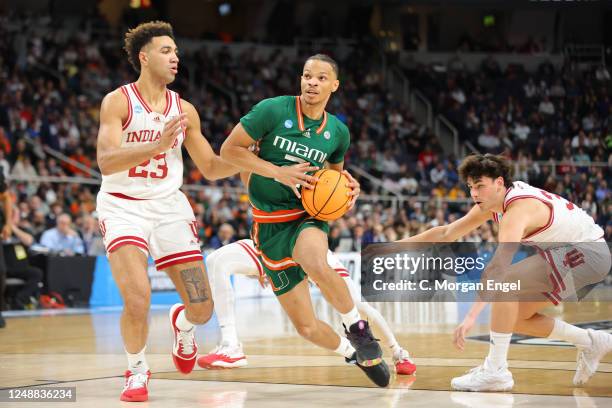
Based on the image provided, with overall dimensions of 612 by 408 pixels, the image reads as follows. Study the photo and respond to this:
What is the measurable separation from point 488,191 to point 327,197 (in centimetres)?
110

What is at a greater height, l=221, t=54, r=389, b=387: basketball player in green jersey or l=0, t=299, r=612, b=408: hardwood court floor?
l=221, t=54, r=389, b=387: basketball player in green jersey

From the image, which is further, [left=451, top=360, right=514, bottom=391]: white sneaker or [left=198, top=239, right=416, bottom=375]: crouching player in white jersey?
[left=198, top=239, right=416, bottom=375]: crouching player in white jersey

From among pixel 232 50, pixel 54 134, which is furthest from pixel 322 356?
pixel 232 50

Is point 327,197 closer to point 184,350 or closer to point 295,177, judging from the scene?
point 295,177

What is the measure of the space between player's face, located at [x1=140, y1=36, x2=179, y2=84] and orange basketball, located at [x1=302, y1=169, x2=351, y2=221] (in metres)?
1.24

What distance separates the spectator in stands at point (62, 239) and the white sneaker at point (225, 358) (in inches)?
316

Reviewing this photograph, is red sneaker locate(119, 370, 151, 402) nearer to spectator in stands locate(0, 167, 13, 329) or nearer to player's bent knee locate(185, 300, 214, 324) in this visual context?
player's bent knee locate(185, 300, 214, 324)

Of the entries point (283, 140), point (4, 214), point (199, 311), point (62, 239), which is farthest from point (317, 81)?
point (62, 239)

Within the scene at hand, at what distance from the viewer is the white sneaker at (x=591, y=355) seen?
6.54 metres

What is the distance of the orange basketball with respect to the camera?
21.0 feet

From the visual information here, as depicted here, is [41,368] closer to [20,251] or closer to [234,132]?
[234,132]

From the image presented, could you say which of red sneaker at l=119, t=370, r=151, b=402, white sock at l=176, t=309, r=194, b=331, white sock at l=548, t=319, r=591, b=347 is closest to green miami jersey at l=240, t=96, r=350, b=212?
white sock at l=176, t=309, r=194, b=331

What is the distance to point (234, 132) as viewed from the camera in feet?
21.6

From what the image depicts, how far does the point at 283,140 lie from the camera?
21.9 feet
